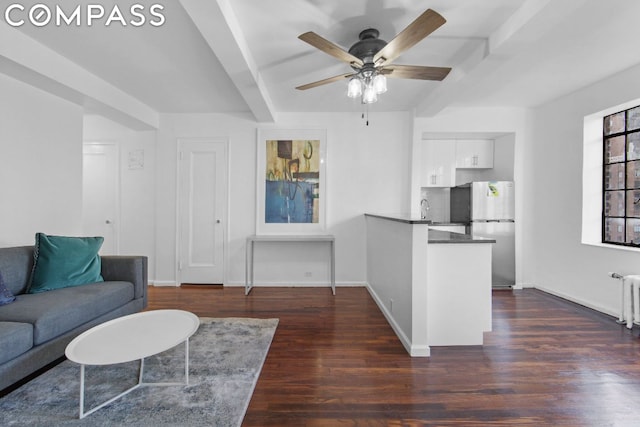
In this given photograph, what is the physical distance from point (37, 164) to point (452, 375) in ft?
14.0

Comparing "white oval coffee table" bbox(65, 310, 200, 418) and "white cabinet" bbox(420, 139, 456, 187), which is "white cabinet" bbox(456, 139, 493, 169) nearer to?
"white cabinet" bbox(420, 139, 456, 187)

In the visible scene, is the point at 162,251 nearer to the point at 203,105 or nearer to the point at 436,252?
the point at 203,105

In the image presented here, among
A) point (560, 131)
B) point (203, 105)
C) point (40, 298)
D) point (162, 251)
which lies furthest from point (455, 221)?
point (40, 298)

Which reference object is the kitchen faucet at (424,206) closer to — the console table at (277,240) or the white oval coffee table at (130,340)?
the console table at (277,240)

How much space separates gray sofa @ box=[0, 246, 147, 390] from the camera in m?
1.67

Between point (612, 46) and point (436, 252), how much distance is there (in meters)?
2.43

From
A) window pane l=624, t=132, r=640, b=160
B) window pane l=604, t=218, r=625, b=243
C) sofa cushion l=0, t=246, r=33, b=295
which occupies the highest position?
window pane l=624, t=132, r=640, b=160

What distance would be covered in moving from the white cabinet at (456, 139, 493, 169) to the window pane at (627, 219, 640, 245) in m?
1.79

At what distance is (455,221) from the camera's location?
454 cm

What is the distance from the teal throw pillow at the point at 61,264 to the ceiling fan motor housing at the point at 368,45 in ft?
9.79

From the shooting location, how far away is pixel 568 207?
3621 millimetres

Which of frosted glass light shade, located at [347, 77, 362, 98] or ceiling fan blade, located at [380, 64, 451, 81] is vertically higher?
ceiling fan blade, located at [380, 64, 451, 81]

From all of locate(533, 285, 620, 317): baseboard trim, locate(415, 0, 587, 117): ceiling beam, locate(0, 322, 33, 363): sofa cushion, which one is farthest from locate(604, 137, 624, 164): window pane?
locate(0, 322, 33, 363): sofa cushion

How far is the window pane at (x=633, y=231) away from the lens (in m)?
3.05
